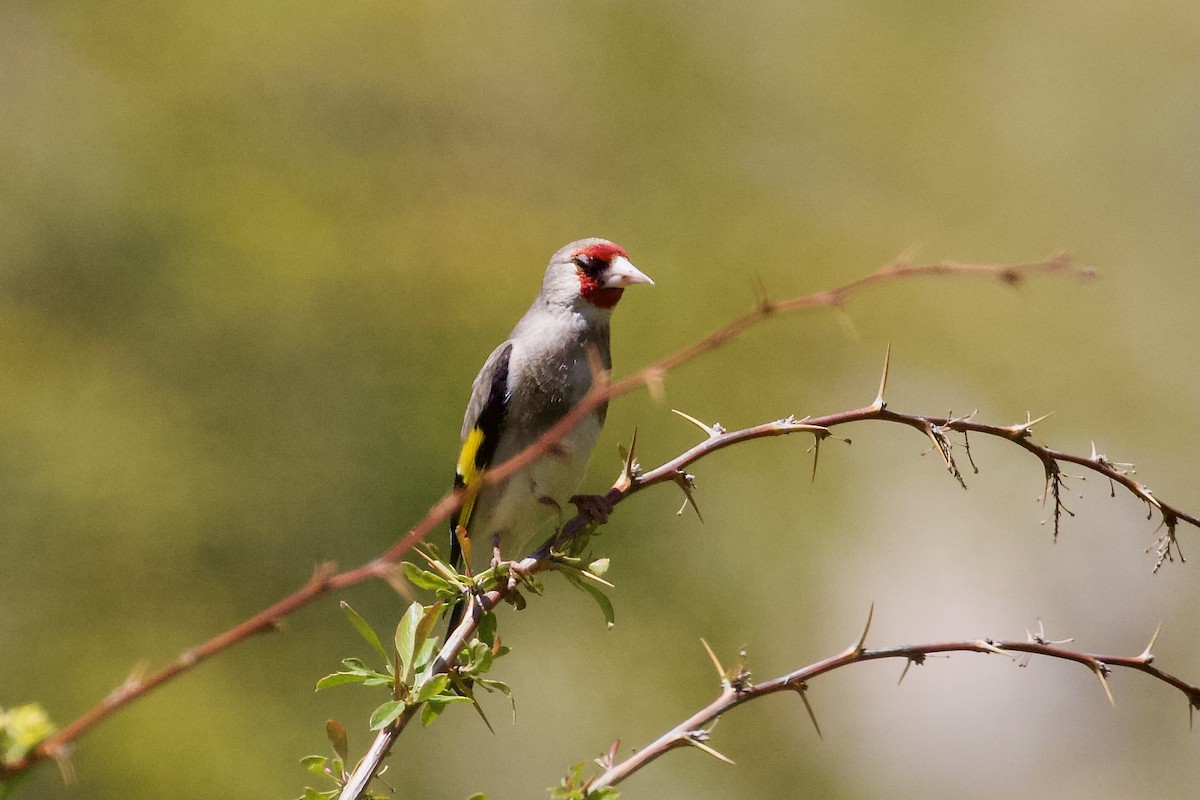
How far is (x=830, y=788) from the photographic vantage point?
7215 millimetres

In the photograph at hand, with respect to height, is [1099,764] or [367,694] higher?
[367,694]

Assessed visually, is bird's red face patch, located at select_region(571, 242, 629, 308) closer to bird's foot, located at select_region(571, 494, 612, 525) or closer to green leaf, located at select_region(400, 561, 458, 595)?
bird's foot, located at select_region(571, 494, 612, 525)

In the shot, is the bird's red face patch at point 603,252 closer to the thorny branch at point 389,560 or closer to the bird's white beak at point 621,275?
the bird's white beak at point 621,275

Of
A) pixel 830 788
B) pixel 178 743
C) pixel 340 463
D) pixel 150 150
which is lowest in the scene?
pixel 830 788

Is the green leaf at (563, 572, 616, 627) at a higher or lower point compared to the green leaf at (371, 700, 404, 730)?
higher

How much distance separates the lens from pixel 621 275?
381 cm

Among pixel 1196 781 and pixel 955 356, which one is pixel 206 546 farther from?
pixel 1196 781

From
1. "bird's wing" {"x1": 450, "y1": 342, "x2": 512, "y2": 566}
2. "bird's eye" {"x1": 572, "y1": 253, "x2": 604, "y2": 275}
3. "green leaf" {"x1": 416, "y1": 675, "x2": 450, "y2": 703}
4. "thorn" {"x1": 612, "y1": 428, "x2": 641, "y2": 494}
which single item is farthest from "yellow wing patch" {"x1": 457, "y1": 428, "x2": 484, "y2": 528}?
"green leaf" {"x1": 416, "y1": 675, "x2": 450, "y2": 703}

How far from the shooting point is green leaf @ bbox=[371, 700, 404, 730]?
171cm

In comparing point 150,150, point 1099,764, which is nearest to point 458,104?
point 150,150

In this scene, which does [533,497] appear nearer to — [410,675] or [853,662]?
[410,675]

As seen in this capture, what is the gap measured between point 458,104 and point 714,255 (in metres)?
2.59

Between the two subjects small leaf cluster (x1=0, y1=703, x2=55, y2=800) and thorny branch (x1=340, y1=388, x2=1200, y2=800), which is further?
thorny branch (x1=340, y1=388, x2=1200, y2=800)

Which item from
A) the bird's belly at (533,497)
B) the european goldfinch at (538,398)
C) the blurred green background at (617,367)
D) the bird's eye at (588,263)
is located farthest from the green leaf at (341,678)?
the blurred green background at (617,367)
